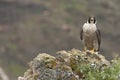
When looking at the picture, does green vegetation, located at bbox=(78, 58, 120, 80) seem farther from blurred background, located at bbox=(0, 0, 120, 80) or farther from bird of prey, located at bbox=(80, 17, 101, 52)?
blurred background, located at bbox=(0, 0, 120, 80)

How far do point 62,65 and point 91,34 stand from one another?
202 inches

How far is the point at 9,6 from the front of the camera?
4067 inches

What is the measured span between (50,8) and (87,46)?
7516 centimetres

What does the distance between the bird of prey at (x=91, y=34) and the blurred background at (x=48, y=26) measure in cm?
6143

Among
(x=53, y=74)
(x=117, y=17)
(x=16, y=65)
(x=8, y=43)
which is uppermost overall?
(x=117, y=17)

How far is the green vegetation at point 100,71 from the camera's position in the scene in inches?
844

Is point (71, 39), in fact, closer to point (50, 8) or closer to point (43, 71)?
point (50, 8)

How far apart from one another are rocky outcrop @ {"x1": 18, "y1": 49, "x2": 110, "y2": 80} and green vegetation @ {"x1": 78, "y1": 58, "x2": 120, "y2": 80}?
0.03m

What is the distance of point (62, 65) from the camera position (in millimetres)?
21875

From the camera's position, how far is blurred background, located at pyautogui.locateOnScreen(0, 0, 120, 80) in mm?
93500

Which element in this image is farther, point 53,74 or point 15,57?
point 15,57

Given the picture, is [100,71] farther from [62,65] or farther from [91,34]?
[91,34]

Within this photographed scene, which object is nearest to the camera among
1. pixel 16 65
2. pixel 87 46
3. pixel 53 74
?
pixel 53 74

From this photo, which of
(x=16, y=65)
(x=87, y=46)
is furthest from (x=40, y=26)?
(x=87, y=46)
